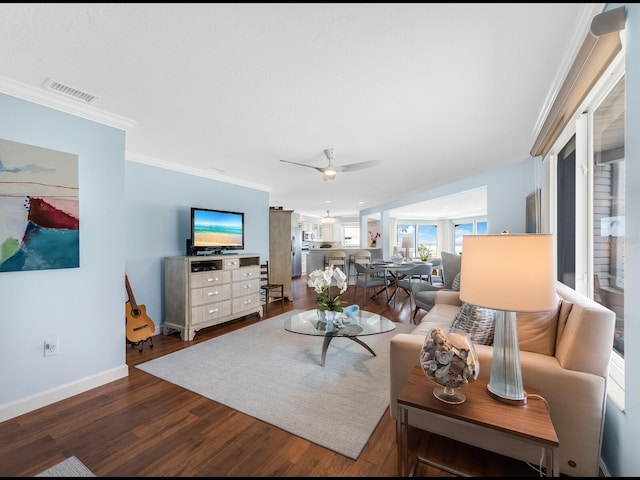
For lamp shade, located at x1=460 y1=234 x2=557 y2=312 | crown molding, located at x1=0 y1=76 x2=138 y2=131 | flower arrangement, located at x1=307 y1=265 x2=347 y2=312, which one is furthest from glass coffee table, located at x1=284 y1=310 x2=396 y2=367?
crown molding, located at x1=0 y1=76 x2=138 y2=131

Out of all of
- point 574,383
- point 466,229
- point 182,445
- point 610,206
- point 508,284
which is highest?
point 466,229

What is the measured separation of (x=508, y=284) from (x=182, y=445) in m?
1.98

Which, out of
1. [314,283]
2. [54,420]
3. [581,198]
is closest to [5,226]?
[54,420]

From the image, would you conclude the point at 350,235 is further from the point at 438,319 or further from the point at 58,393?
the point at 58,393

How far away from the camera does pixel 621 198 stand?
5.65 feet

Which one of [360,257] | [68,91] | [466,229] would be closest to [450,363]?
[68,91]

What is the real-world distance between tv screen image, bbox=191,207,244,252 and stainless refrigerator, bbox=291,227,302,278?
5066 millimetres

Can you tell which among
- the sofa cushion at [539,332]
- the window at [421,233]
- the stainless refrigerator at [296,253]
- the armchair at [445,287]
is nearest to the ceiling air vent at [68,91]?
the sofa cushion at [539,332]

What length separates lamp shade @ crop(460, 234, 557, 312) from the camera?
3.86ft

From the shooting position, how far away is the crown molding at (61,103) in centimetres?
190

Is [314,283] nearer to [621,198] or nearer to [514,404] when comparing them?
[514,404]

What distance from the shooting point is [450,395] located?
131 cm

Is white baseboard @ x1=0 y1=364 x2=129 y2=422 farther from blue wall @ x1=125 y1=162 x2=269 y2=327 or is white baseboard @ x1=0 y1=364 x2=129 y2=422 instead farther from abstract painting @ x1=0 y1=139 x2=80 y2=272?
blue wall @ x1=125 y1=162 x2=269 y2=327

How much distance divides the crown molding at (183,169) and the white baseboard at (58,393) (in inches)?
94.9
